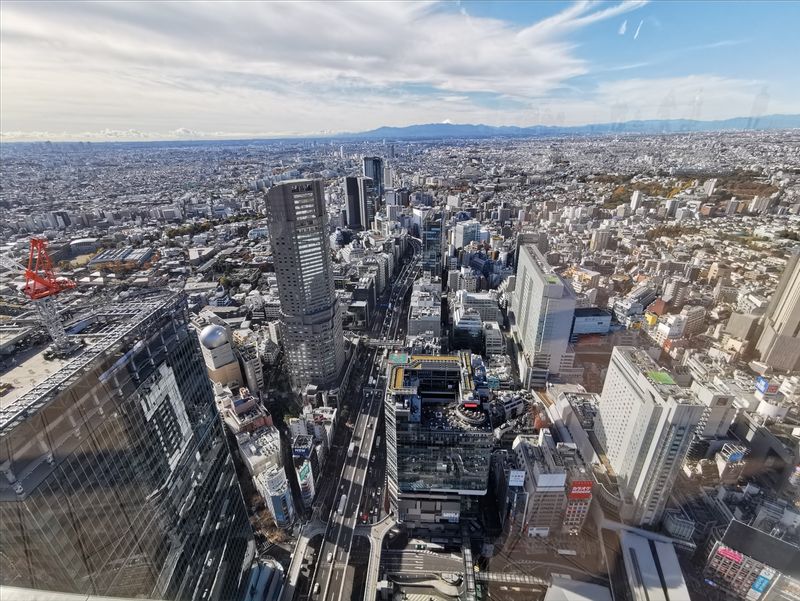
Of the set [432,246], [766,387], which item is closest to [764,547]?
[766,387]

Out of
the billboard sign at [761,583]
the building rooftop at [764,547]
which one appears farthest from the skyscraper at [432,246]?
the billboard sign at [761,583]

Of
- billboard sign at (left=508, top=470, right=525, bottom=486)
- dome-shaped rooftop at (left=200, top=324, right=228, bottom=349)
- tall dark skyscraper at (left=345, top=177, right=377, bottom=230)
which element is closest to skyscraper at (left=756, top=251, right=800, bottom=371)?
billboard sign at (left=508, top=470, right=525, bottom=486)

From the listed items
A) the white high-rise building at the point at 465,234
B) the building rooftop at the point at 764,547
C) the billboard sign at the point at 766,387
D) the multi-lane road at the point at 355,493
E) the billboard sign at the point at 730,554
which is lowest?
the multi-lane road at the point at 355,493

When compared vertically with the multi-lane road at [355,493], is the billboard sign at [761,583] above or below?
above

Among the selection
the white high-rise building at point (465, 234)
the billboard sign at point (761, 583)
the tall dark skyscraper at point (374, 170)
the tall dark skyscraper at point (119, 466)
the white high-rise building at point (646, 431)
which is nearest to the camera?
the tall dark skyscraper at point (119, 466)

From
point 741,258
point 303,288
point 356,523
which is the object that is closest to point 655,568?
point 356,523

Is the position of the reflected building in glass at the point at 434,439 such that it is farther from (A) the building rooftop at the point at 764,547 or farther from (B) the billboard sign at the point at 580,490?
(A) the building rooftop at the point at 764,547
